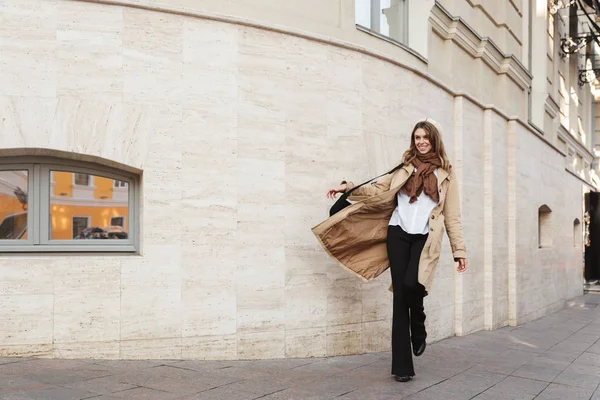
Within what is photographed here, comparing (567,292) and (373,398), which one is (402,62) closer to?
(373,398)

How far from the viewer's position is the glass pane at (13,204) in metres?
5.36

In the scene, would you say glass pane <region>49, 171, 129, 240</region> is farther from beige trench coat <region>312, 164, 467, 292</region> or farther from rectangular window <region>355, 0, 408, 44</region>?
rectangular window <region>355, 0, 408, 44</region>

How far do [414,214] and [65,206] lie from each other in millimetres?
2940

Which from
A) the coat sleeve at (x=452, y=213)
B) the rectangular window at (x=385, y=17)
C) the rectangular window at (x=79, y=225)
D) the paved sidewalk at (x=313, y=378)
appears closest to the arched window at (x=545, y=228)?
the paved sidewalk at (x=313, y=378)

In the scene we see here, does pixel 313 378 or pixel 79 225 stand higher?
pixel 79 225

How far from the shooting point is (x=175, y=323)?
551 centimetres

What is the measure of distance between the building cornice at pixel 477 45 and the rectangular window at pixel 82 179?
189 inches

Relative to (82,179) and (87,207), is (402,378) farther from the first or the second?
(82,179)

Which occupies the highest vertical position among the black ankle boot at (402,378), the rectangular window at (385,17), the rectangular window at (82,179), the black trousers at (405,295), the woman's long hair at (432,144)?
the rectangular window at (385,17)

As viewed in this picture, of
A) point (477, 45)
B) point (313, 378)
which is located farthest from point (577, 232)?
point (313, 378)

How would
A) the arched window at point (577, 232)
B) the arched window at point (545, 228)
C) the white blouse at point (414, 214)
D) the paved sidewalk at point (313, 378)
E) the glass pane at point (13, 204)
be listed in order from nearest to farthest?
1. the paved sidewalk at point (313, 378)
2. the white blouse at point (414, 214)
3. the glass pane at point (13, 204)
4. the arched window at point (545, 228)
5. the arched window at point (577, 232)

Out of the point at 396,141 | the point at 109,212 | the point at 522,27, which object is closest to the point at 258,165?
the point at 109,212

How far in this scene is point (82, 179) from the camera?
556cm

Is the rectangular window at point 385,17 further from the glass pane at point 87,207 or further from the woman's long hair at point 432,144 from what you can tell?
the glass pane at point 87,207
